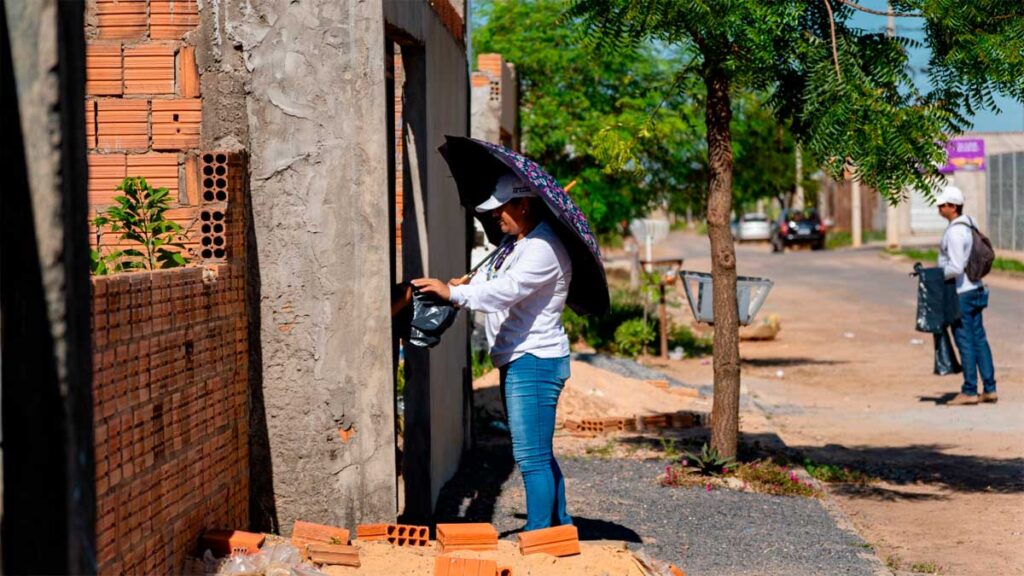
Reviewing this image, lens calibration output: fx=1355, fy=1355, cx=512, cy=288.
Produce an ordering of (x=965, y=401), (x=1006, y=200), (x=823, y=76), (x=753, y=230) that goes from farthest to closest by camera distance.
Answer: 1. (x=753, y=230)
2. (x=1006, y=200)
3. (x=965, y=401)
4. (x=823, y=76)

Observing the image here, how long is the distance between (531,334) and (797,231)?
45371 mm

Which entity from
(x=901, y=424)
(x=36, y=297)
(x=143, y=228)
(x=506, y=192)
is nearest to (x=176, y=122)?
(x=143, y=228)

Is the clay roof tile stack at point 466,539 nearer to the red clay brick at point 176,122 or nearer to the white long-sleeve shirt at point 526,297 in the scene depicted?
the white long-sleeve shirt at point 526,297

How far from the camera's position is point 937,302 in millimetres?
12742

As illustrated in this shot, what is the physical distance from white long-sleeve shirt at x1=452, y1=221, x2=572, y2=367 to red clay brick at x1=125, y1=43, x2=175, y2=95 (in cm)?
157

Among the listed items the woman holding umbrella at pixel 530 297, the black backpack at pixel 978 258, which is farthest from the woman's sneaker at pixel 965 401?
the woman holding umbrella at pixel 530 297

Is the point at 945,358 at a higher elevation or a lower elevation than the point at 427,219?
lower

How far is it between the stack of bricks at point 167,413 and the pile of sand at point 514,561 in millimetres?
627

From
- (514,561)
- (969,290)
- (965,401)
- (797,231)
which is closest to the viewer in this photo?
(514,561)

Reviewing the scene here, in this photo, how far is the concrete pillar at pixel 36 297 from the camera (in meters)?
2.74

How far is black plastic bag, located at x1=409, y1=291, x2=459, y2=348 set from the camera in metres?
6.09

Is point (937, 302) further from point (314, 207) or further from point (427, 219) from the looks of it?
point (314, 207)

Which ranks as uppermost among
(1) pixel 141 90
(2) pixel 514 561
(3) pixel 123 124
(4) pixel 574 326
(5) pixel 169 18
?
(5) pixel 169 18

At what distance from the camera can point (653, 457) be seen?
1000 centimetres
